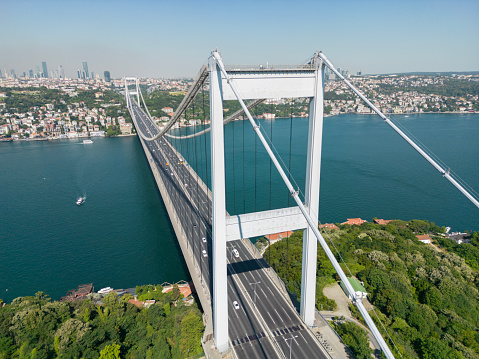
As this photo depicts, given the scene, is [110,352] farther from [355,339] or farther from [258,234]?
[355,339]

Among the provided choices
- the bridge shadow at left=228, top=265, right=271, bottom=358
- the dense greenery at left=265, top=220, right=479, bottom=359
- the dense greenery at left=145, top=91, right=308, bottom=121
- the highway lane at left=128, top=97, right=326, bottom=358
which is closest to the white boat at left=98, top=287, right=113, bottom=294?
the highway lane at left=128, top=97, right=326, bottom=358

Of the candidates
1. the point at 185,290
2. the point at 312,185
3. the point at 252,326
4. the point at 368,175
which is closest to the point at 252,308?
the point at 252,326

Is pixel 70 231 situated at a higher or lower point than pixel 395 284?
lower

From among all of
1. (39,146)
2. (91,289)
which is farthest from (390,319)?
(39,146)

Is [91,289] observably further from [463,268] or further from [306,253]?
[463,268]

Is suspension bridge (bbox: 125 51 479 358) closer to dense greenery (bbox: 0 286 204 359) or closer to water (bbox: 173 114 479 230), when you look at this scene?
dense greenery (bbox: 0 286 204 359)

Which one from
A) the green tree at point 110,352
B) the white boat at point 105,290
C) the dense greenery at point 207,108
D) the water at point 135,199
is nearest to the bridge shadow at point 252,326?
the green tree at point 110,352

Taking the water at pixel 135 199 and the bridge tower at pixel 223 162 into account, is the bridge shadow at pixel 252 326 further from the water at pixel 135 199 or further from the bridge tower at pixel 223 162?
the water at pixel 135 199
